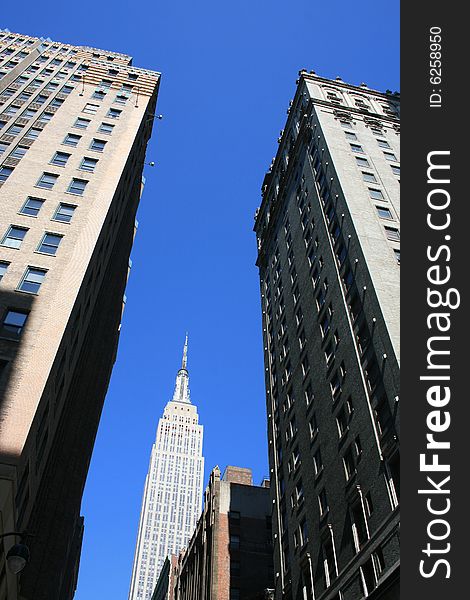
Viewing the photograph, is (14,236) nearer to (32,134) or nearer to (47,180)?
(47,180)

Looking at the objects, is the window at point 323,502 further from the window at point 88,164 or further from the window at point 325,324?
the window at point 88,164

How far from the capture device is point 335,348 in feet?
137

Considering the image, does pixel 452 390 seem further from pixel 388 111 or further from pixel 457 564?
pixel 388 111

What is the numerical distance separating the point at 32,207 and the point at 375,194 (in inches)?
1055

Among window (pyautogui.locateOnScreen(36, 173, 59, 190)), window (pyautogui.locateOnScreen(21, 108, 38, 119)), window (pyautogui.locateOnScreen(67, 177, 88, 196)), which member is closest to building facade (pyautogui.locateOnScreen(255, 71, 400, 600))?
window (pyautogui.locateOnScreen(67, 177, 88, 196))

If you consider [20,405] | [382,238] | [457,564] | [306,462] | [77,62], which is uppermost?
[77,62]

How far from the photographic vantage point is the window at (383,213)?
46.1 m

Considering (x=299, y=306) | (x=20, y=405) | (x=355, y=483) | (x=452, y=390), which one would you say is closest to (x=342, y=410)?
(x=355, y=483)

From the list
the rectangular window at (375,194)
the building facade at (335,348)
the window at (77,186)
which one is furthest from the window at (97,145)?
the rectangular window at (375,194)

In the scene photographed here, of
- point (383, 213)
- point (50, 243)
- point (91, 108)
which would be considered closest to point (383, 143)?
point (383, 213)

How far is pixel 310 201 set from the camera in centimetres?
5644

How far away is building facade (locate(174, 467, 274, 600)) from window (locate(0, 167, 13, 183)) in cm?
4472

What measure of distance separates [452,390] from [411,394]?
3.30ft

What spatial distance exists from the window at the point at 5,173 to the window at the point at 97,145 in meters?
7.08
